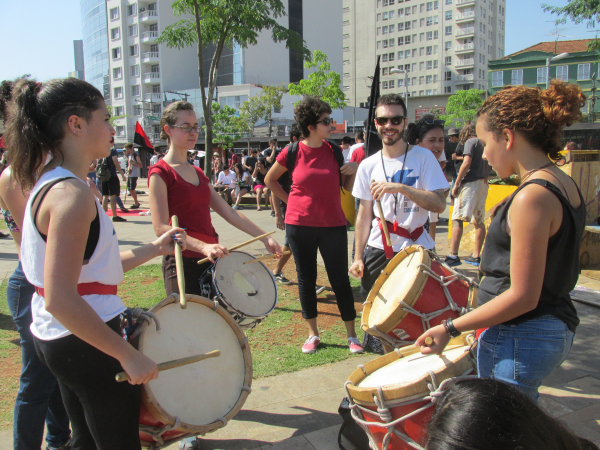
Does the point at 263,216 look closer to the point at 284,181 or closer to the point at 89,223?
the point at 284,181

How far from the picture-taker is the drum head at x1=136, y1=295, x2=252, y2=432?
1882 mm

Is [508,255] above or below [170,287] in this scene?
above

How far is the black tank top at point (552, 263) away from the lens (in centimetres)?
157

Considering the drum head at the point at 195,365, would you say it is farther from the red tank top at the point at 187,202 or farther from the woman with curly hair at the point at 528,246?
the woman with curly hair at the point at 528,246

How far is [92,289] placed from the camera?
157cm

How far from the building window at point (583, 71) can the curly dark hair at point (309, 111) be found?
65.4 meters

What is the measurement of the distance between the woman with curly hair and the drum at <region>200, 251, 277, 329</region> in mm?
1137

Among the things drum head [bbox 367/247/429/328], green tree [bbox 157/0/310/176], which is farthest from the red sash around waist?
green tree [bbox 157/0/310/176]

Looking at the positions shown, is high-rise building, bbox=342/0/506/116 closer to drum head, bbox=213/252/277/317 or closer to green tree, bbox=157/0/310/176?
green tree, bbox=157/0/310/176

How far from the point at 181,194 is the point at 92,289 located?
1306 mm

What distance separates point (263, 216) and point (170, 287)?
895 cm

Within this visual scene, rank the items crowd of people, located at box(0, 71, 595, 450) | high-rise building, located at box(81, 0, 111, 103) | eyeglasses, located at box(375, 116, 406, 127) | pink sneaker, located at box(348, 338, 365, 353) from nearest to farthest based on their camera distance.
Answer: crowd of people, located at box(0, 71, 595, 450)
eyeglasses, located at box(375, 116, 406, 127)
pink sneaker, located at box(348, 338, 365, 353)
high-rise building, located at box(81, 0, 111, 103)

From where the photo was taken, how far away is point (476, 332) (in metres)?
1.94

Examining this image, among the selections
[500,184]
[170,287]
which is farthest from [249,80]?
[170,287]
